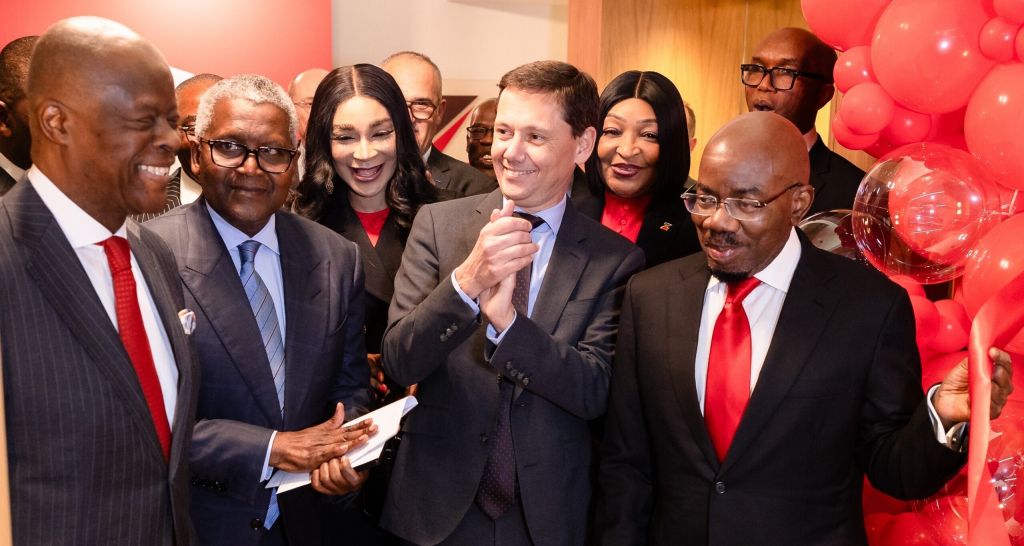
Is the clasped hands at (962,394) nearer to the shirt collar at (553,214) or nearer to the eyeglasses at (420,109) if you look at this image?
the shirt collar at (553,214)

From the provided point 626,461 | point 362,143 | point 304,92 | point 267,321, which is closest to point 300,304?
point 267,321

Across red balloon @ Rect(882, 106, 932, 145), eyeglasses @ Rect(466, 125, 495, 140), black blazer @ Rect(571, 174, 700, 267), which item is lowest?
black blazer @ Rect(571, 174, 700, 267)

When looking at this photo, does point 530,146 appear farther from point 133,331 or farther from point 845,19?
point 845,19

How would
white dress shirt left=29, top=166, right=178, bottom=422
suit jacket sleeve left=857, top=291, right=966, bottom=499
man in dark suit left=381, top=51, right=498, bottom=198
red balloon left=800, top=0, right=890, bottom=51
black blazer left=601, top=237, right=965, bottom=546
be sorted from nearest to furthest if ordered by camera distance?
white dress shirt left=29, top=166, right=178, bottom=422, suit jacket sleeve left=857, top=291, right=966, bottom=499, black blazer left=601, top=237, right=965, bottom=546, red balloon left=800, top=0, right=890, bottom=51, man in dark suit left=381, top=51, right=498, bottom=198

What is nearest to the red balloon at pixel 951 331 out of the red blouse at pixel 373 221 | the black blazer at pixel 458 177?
the red blouse at pixel 373 221

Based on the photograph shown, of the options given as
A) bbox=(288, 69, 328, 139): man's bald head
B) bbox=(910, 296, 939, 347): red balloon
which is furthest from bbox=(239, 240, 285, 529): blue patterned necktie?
bbox=(288, 69, 328, 139): man's bald head

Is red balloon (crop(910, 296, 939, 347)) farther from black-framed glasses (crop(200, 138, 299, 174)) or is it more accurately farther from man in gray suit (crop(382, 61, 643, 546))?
black-framed glasses (crop(200, 138, 299, 174))

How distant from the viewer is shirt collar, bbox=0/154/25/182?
310 cm

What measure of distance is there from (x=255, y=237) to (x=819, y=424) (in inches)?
57.7

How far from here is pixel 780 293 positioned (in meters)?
2.16

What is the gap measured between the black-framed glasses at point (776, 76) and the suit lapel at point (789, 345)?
5.57ft

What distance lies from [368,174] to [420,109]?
1.31m

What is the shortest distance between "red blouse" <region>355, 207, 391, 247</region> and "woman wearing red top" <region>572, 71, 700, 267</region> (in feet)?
2.30

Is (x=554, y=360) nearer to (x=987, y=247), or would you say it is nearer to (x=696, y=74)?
(x=987, y=247)
